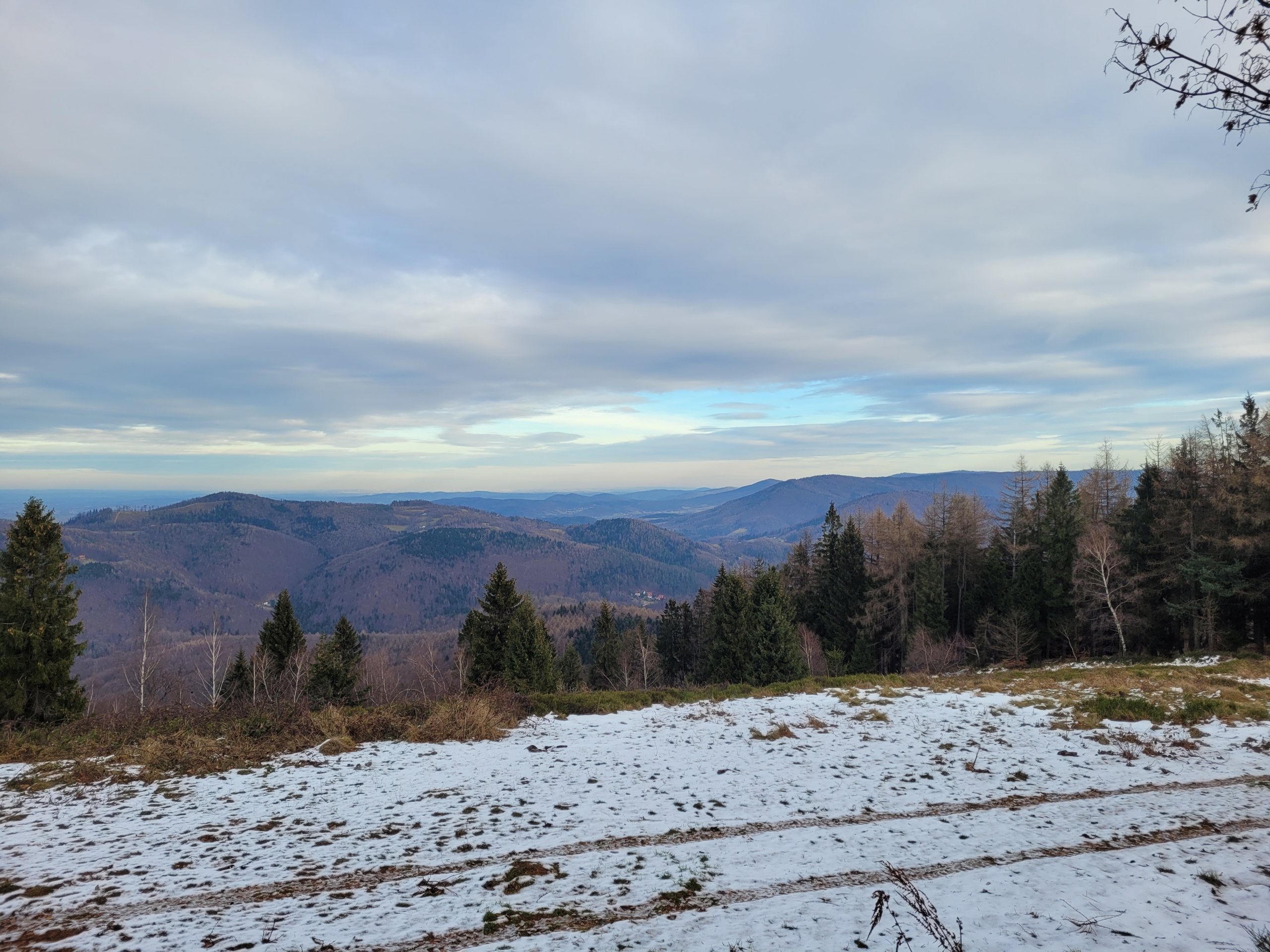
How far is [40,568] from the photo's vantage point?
1825cm

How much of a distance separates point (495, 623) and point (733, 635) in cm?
1792

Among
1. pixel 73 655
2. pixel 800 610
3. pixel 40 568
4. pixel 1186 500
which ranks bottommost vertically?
pixel 800 610

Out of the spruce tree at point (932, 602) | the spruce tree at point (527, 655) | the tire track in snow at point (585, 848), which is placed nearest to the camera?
the tire track in snow at point (585, 848)

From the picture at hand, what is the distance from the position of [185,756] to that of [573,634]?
108m

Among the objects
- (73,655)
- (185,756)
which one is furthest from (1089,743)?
(73,655)

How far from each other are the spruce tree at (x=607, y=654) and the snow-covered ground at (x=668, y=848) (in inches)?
1633

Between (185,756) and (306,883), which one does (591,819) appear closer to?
(306,883)

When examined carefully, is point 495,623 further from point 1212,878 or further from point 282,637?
point 1212,878

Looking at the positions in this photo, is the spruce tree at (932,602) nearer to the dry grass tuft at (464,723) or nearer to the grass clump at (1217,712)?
the grass clump at (1217,712)

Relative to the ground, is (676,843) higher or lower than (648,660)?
higher

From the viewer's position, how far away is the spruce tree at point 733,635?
128 ft

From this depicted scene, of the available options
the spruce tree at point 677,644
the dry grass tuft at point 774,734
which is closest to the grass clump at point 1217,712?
the dry grass tuft at point 774,734

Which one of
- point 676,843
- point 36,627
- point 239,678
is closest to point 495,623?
point 239,678

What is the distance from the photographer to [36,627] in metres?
17.8
